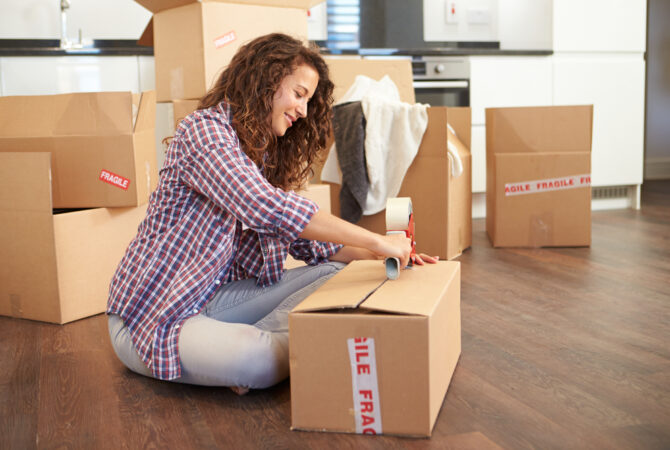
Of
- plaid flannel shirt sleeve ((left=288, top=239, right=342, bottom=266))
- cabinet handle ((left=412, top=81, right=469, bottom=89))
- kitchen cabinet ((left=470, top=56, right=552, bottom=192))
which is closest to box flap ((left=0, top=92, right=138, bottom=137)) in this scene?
plaid flannel shirt sleeve ((left=288, top=239, right=342, bottom=266))

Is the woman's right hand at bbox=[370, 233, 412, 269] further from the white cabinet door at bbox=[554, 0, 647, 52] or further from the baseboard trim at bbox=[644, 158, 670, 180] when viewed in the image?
the baseboard trim at bbox=[644, 158, 670, 180]

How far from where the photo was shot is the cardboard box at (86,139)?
1.99 metres

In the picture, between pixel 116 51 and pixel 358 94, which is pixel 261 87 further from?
pixel 116 51

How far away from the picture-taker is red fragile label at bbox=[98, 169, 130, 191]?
201 centimetres

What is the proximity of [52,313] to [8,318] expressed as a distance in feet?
0.60

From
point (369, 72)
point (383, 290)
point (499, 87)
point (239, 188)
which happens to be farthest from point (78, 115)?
point (499, 87)

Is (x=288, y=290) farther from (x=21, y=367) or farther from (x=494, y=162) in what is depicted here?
(x=494, y=162)

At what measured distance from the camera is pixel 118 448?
119 centimetres

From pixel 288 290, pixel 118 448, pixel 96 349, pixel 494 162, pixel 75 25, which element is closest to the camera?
pixel 118 448

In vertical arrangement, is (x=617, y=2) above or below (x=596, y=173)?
above

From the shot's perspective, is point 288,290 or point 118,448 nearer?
point 118,448

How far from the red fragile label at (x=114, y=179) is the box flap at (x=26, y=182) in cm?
16

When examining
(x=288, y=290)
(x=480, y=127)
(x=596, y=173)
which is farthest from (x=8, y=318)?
(x=596, y=173)

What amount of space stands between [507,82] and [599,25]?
1.87ft
